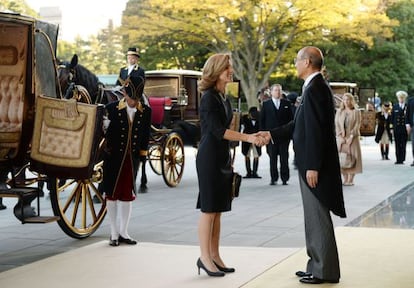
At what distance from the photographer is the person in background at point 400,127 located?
19.4m

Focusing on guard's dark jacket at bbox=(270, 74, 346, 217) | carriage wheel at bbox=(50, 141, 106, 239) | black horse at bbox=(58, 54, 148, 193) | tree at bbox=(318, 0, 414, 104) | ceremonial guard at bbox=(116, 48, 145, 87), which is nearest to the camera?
guard's dark jacket at bbox=(270, 74, 346, 217)

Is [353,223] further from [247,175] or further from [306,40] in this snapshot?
[306,40]

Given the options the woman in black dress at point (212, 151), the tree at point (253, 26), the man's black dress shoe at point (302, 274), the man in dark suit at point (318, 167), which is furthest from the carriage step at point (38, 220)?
the tree at point (253, 26)

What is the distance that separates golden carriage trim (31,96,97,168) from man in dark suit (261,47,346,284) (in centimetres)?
221

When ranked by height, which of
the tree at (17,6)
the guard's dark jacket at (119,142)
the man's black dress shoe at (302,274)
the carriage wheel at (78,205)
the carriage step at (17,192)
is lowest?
the man's black dress shoe at (302,274)

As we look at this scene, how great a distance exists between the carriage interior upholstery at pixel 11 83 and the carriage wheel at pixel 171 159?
6.33m

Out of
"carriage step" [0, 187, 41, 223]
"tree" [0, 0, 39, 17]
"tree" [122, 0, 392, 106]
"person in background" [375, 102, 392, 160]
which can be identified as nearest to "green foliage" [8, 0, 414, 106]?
"tree" [122, 0, 392, 106]

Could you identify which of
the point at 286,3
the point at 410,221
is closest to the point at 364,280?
the point at 410,221

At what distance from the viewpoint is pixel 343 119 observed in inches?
573

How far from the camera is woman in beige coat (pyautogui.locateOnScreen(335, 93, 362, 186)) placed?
46.8 ft

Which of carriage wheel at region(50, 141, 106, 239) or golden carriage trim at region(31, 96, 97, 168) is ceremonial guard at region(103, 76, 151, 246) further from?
golden carriage trim at region(31, 96, 97, 168)

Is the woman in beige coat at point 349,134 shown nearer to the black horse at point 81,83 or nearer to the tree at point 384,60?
the black horse at point 81,83

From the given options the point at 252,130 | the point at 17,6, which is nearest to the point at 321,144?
the point at 252,130

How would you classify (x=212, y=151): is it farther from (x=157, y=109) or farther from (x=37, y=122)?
(x=157, y=109)
